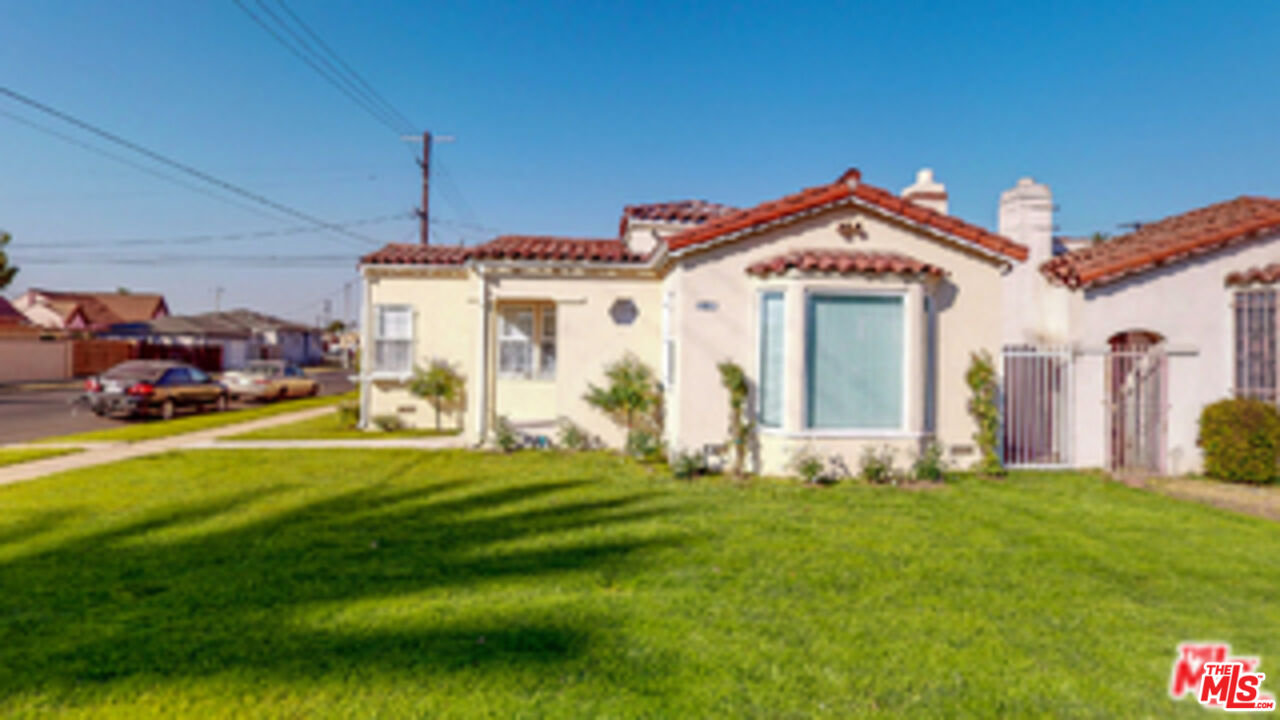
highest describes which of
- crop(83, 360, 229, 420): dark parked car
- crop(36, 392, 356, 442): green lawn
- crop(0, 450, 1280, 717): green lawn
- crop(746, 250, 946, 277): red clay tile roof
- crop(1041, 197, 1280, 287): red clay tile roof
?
crop(1041, 197, 1280, 287): red clay tile roof

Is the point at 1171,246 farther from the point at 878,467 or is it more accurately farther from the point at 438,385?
the point at 438,385

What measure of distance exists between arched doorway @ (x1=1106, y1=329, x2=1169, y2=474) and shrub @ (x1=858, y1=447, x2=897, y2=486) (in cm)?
409

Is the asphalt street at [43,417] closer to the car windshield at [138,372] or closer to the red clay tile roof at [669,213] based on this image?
the car windshield at [138,372]

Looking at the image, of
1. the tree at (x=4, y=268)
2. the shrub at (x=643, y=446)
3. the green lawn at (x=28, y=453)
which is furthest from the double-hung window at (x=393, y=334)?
the tree at (x=4, y=268)

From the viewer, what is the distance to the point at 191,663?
386cm

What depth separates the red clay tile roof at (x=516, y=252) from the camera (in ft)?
38.6

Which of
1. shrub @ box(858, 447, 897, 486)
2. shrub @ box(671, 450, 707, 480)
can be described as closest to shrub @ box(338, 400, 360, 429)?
shrub @ box(671, 450, 707, 480)

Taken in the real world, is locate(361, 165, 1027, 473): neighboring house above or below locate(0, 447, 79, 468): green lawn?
above

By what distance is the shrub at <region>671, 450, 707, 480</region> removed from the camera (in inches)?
376

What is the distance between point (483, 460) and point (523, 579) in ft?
19.8

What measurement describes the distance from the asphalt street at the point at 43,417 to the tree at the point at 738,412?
15105 millimetres

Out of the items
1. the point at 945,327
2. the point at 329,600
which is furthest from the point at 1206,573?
the point at 329,600

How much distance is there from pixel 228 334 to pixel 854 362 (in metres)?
47.8

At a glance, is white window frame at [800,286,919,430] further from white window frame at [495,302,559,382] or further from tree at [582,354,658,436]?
white window frame at [495,302,559,382]
